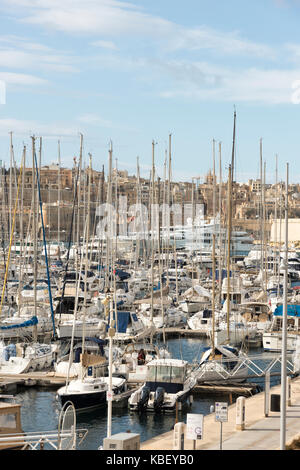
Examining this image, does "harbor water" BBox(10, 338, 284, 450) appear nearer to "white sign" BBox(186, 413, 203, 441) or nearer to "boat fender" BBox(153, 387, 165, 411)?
"boat fender" BBox(153, 387, 165, 411)

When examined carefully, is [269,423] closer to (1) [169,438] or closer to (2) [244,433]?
(2) [244,433]

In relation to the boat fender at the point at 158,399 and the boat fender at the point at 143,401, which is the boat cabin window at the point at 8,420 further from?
the boat fender at the point at 158,399

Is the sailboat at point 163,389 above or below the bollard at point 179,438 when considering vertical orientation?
below

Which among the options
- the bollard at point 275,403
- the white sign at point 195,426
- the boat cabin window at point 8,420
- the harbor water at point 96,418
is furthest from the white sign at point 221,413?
the harbor water at point 96,418

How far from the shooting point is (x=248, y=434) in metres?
18.5

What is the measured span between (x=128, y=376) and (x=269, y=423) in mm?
7166

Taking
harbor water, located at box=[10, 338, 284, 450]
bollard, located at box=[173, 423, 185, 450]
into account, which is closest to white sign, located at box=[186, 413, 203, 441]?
bollard, located at box=[173, 423, 185, 450]

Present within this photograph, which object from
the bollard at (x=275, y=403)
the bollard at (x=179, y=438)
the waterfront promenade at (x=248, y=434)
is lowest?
the waterfront promenade at (x=248, y=434)

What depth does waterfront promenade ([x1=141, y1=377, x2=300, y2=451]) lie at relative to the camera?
17250 millimetres

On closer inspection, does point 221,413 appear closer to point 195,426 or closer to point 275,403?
point 195,426

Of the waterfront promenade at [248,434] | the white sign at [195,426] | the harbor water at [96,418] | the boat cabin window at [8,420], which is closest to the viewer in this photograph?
the white sign at [195,426]

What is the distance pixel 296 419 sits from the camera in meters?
19.9

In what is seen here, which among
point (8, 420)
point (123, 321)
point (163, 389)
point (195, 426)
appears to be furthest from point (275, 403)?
point (123, 321)

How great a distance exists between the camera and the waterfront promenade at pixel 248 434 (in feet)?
56.6
